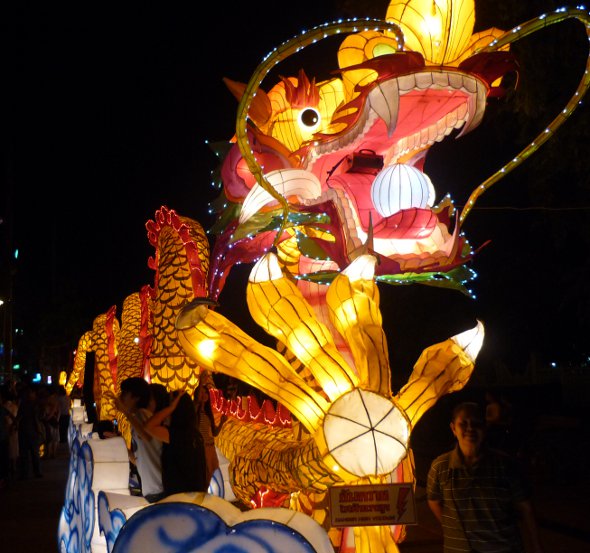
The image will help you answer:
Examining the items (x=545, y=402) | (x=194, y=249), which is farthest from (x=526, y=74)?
(x=545, y=402)

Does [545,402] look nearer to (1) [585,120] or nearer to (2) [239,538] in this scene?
(1) [585,120]

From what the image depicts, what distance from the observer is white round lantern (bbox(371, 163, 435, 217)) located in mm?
4035

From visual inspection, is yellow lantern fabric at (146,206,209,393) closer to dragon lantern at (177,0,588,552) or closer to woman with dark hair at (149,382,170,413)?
woman with dark hair at (149,382,170,413)

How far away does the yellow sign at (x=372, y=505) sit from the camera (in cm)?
315

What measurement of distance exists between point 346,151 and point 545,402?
1751 centimetres

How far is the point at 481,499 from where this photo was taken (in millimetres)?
3414

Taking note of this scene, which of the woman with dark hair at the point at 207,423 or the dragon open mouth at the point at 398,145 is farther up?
the dragon open mouth at the point at 398,145

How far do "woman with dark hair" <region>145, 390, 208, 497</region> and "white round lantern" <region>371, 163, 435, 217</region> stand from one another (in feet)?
5.23

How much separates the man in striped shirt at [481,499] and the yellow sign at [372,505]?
39 cm

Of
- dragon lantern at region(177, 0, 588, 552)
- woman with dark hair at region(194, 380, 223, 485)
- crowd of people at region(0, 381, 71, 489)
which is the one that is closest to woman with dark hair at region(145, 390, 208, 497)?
dragon lantern at region(177, 0, 588, 552)

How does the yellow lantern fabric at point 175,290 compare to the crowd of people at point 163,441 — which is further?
the yellow lantern fabric at point 175,290

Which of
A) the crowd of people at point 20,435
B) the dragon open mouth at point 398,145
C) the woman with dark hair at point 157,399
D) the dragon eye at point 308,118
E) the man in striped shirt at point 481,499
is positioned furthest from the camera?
the crowd of people at point 20,435

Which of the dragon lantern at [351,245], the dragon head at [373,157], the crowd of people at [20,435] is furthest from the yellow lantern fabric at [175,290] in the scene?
the crowd of people at [20,435]

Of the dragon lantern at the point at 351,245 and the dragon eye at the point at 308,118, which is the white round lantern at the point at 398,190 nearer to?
the dragon lantern at the point at 351,245
